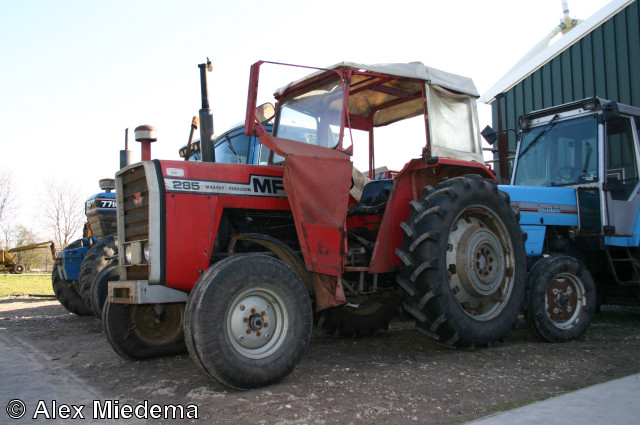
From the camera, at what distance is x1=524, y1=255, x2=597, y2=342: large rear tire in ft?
18.0

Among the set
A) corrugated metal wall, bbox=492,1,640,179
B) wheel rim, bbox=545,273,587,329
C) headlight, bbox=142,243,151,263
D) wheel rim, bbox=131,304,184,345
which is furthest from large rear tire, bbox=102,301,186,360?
corrugated metal wall, bbox=492,1,640,179

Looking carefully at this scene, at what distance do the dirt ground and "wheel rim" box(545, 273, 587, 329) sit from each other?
0.29 metres

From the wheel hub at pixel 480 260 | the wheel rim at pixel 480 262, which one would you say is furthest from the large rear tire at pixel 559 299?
the wheel hub at pixel 480 260

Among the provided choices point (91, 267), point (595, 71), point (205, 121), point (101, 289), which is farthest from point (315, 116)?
point (595, 71)

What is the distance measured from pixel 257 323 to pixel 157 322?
170cm

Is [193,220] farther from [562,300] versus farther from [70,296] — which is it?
[70,296]

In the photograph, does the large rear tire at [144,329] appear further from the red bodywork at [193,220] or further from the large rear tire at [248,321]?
the large rear tire at [248,321]

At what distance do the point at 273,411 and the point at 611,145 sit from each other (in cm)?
590

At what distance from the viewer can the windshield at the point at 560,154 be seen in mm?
6613

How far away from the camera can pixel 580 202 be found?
661 centimetres

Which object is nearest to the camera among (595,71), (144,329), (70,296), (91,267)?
(144,329)

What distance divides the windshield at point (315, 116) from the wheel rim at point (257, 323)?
1569 millimetres

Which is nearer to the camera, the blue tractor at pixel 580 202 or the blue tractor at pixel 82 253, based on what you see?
the blue tractor at pixel 580 202

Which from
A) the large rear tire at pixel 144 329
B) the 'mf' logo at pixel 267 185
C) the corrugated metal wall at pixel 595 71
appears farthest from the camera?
the corrugated metal wall at pixel 595 71
